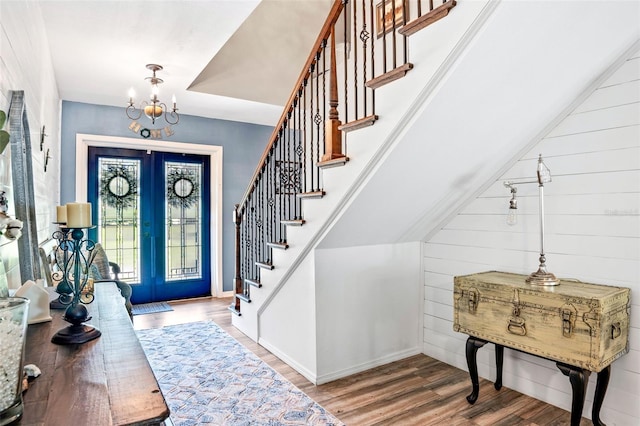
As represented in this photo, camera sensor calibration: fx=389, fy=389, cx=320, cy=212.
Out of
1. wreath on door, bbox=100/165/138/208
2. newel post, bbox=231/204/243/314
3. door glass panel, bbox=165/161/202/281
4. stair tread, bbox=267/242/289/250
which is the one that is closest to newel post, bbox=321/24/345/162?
stair tread, bbox=267/242/289/250

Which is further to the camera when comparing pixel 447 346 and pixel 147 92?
pixel 147 92

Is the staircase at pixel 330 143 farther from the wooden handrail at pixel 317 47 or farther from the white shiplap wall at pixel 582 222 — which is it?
the white shiplap wall at pixel 582 222

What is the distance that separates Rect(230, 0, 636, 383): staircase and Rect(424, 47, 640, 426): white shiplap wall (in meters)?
0.14

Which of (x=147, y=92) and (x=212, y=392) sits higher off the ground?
(x=147, y=92)

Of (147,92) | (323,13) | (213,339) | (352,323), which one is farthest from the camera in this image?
(323,13)

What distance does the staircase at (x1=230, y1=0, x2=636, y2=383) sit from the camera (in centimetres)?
172

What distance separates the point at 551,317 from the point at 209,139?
15.2ft

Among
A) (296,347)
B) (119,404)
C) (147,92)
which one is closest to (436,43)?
(119,404)

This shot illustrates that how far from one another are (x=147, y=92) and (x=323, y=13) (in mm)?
2215

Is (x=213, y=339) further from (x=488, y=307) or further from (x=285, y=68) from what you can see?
(x=285, y=68)

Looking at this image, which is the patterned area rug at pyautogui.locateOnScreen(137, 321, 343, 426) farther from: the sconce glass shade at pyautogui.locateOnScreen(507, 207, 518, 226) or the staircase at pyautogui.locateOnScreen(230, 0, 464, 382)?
the sconce glass shade at pyautogui.locateOnScreen(507, 207, 518, 226)

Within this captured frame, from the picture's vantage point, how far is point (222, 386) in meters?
Result: 2.75

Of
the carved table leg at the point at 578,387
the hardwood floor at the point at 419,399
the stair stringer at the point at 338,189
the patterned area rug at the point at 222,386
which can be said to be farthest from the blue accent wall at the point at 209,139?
the carved table leg at the point at 578,387

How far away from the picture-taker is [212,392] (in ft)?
8.72
